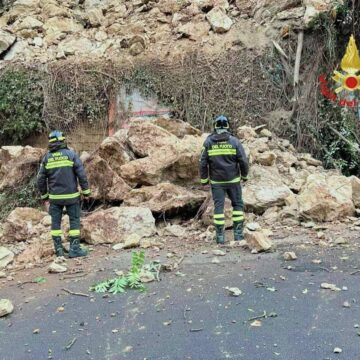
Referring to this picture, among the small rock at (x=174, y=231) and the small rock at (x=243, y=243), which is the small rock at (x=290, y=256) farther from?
the small rock at (x=174, y=231)

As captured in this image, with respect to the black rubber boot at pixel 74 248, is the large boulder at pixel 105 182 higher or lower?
higher

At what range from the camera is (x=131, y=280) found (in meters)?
4.74

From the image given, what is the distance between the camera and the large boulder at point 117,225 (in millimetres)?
6496

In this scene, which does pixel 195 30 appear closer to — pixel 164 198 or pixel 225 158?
pixel 164 198

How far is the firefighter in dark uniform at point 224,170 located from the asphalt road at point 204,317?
3.31ft

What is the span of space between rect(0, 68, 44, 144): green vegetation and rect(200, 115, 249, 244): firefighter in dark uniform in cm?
687

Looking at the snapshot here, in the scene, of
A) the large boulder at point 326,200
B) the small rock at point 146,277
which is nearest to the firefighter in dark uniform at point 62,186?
the small rock at point 146,277

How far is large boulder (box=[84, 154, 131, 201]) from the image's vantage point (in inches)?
299

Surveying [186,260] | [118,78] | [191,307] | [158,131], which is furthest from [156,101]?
[191,307]

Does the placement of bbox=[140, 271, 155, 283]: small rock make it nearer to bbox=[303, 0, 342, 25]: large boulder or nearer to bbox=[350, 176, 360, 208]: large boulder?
bbox=[350, 176, 360, 208]: large boulder

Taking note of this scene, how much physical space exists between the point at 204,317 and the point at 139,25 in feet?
34.6

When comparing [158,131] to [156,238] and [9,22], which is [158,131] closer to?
[156,238]

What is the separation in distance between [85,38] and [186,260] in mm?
9502

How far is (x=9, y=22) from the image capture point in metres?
13.9
